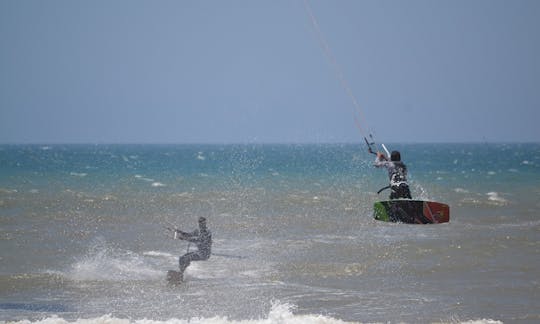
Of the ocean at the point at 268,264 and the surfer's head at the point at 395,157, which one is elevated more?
the surfer's head at the point at 395,157

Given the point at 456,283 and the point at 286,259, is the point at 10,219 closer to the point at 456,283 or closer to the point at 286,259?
the point at 286,259

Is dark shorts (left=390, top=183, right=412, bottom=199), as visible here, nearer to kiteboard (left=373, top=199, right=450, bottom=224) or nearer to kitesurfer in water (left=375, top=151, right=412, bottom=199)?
kitesurfer in water (left=375, top=151, right=412, bottom=199)

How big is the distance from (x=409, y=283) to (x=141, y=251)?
8338mm

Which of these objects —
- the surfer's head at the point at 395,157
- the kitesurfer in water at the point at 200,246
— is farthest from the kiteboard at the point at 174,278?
the surfer's head at the point at 395,157

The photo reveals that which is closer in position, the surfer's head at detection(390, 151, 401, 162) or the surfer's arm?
the surfer's arm

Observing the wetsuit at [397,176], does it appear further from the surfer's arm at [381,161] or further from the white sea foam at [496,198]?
the white sea foam at [496,198]

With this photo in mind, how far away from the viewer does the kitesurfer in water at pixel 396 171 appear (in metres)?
17.3

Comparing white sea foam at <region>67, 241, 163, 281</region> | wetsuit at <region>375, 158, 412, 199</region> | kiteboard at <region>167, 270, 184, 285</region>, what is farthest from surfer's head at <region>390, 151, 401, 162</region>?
white sea foam at <region>67, 241, 163, 281</region>

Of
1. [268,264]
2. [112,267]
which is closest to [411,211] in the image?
[268,264]

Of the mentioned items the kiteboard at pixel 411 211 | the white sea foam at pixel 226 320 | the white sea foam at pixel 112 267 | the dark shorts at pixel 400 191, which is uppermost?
the dark shorts at pixel 400 191

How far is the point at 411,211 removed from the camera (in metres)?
17.9

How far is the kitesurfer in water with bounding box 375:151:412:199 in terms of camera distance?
17.3 m

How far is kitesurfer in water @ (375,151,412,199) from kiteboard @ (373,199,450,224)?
22 centimetres

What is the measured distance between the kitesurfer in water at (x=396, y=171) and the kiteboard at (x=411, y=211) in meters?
0.22
